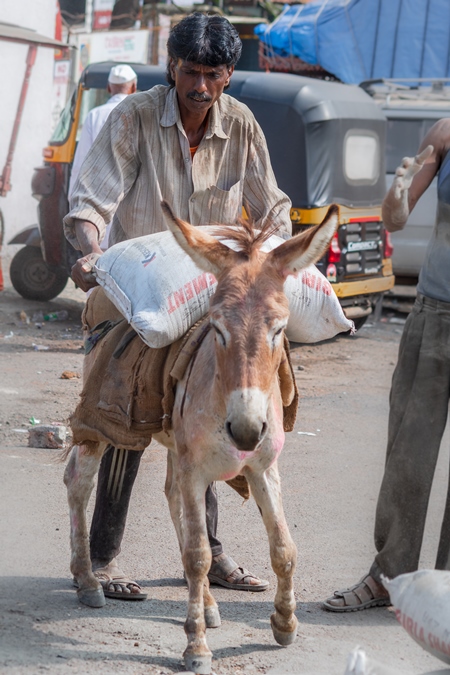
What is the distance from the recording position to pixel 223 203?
173 inches

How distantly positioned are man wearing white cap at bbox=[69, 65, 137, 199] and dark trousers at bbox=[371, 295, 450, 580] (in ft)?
17.7

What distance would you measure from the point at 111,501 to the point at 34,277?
803 cm

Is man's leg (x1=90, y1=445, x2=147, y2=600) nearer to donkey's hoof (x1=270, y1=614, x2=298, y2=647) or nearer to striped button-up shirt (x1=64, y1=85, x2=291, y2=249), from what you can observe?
donkey's hoof (x1=270, y1=614, x2=298, y2=647)

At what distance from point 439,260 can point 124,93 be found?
6.05 meters

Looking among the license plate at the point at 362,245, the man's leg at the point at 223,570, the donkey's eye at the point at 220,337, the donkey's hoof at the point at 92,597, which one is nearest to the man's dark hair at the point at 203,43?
the donkey's eye at the point at 220,337

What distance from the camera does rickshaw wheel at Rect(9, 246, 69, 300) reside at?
40.2ft

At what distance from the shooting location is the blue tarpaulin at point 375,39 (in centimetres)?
1972

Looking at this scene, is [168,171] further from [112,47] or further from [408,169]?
[112,47]

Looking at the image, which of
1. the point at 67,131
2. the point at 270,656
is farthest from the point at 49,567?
the point at 67,131

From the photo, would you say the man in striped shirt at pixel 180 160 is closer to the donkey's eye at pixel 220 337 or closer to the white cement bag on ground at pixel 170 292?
the white cement bag on ground at pixel 170 292

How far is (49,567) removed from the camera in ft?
15.8

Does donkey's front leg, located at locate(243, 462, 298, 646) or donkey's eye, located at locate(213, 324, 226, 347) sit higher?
donkey's eye, located at locate(213, 324, 226, 347)

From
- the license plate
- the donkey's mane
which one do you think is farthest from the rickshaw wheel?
the donkey's mane

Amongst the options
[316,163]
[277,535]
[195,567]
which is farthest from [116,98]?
[195,567]
